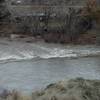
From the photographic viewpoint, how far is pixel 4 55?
19781mm

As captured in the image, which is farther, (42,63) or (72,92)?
(42,63)

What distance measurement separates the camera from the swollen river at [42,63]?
50.3 ft

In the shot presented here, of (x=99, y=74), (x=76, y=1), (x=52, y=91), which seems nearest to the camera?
(x=52, y=91)

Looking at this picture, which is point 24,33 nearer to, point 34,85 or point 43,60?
point 43,60

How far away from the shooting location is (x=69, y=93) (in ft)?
28.9

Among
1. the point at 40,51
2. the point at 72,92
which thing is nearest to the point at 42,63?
the point at 40,51

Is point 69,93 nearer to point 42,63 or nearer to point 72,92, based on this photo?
point 72,92

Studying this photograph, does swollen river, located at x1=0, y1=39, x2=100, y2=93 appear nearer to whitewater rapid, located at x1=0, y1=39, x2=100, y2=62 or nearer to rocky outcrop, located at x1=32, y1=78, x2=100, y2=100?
whitewater rapid, located at x1=0, y1=39, x2=100, y2=62

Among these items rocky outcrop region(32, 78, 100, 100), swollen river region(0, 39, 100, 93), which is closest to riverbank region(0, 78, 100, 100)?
rocky outcrop region(32, 78, 100, 100)

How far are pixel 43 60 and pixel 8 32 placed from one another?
19.3 feet

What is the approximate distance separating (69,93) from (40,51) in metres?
11.8

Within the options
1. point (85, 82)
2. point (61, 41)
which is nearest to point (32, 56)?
point (61, 41)

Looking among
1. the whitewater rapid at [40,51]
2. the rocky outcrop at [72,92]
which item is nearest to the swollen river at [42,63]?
the whitewater rapid at [40,51]

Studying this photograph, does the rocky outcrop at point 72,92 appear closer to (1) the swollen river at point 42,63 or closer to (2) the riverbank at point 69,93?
A: (2) the riverbank at point 69,93
